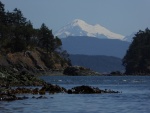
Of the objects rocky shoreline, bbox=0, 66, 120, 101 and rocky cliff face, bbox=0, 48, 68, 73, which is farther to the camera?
rocky cliff face, bbox=0, 48, 68, 73

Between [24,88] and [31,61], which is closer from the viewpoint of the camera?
[24,88]

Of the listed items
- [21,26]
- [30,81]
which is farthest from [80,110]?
[21,26]

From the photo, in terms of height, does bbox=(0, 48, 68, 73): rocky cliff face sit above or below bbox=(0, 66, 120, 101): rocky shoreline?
above

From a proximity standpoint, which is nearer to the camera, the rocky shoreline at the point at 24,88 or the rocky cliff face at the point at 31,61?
the rocky shoreline at the point at 24,88

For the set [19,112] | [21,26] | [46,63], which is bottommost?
[19,112]

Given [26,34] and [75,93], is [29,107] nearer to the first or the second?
[75,93]

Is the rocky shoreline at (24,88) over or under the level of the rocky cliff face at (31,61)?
under

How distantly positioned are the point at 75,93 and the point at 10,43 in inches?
4694

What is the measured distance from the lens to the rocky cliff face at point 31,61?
177375 millimetres

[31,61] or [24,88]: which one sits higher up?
[31,61]

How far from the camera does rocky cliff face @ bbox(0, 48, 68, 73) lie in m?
177

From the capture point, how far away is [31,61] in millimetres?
184000

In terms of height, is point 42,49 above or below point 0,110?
above

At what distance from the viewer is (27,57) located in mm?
183250
